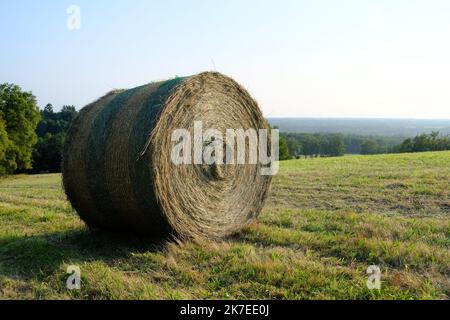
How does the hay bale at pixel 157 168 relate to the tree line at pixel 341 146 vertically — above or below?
above

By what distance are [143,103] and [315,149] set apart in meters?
70.7

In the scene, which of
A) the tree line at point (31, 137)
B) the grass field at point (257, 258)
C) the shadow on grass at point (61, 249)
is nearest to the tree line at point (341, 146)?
the tree line at point (31, 137)

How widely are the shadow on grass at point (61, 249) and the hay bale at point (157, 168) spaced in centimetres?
19

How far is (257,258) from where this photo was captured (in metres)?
5.27

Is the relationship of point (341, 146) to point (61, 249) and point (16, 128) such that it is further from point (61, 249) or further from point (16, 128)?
point (61, 249)

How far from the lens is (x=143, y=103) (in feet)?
20.2

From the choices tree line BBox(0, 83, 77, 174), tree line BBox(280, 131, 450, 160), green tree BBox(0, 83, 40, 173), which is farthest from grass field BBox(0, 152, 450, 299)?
tree line BBox(280, 131, 450, 160)

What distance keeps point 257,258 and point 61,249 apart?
2.57 m

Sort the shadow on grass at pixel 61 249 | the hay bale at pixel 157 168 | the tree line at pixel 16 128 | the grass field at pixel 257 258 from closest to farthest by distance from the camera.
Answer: the grass field at pixel 257 258 → the shadow on grass at pixel 61 249 → the hay bale at pixel 157 168 → the tree line at pixel 16 128

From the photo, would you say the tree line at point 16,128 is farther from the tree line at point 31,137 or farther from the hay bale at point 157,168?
the hay bale at point 157,168

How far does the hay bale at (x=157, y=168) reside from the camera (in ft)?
19.4

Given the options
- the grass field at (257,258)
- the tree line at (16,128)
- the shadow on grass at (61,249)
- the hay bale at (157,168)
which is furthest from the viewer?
the tree line at (16,128)

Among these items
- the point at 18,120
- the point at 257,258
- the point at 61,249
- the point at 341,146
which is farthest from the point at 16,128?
the point at 341,146
